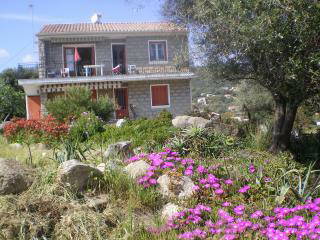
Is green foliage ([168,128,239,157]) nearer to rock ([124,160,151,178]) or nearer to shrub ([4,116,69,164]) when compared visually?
rock ([124,160,151,178])

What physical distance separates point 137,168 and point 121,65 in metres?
27.8

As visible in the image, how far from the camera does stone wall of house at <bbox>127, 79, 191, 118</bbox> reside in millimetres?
33438

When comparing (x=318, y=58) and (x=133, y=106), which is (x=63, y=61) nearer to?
(x=133, y=106)

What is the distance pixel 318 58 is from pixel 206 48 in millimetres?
3053

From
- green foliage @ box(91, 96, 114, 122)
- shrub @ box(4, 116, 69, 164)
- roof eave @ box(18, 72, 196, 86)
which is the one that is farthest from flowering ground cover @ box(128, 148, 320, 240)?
roof eave @ box(18, 72, 196, 86)

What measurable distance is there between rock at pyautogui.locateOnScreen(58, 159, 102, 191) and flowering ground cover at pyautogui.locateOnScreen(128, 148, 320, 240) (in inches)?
29.0

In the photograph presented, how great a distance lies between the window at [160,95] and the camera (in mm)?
33656

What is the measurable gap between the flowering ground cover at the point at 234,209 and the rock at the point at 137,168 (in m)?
0.12

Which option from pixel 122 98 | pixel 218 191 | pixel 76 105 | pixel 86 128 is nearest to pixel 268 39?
pixel 218 191

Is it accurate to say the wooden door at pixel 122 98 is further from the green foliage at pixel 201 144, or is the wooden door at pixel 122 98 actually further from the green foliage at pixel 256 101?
the green foliage at pixel 201 144

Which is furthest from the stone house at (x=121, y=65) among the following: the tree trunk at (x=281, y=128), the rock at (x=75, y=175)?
the rock at (x=75, y=175)

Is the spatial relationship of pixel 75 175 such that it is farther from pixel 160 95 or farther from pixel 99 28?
pixel 99 28

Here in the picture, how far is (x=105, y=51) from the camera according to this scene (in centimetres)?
3344

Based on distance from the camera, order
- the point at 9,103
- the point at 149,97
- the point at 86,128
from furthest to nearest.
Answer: the point at 149,97 → the point at 9,103 → the point at 86,128
